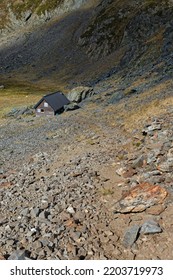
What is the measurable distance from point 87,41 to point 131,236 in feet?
388

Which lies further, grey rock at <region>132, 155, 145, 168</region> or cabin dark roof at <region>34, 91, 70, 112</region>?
cabin dark roof at <region>34, 91, 70, 112</region>

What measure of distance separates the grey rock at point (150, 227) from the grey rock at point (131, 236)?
301 millimetres

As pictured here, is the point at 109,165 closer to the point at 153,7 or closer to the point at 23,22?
the point at 153,7

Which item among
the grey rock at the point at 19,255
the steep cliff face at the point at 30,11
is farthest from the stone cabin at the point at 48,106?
the steep cliff face at the point at 30,11

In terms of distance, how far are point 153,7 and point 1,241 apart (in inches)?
4227

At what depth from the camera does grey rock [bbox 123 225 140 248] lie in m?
14.6

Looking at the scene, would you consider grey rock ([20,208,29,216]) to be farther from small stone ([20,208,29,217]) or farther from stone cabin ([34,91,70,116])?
stone cabin ([34,91,70,116])

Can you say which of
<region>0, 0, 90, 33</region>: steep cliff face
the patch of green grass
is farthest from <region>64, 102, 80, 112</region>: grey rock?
<region>0, 0, 90, 33</region>: steep cliff face

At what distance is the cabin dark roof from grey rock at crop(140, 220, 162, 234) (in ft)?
150

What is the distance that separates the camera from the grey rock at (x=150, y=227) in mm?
14891

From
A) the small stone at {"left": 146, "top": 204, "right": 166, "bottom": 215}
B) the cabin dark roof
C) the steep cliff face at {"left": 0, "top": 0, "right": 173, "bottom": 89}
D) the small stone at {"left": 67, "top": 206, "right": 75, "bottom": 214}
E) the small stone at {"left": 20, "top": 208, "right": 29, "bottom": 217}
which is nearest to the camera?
the small stone at {"left": 146, "top": 204, "right": 166, "bottom": 215}

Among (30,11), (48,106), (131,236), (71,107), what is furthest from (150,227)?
(30,11)

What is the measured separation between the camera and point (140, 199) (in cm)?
1753

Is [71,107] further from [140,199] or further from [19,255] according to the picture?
[19,255]
